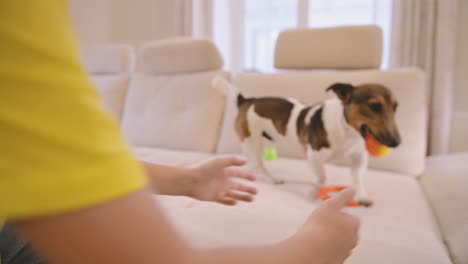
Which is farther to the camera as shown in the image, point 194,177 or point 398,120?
point 398,120

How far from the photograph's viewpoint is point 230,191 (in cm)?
65

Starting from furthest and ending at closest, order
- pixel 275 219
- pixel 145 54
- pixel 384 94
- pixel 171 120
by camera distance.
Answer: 1. pixel 145 54
2. pixel 171 120
3. pixel 384 94
4. pixel 275 219

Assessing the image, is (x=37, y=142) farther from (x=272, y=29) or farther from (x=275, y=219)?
(x=272, y=29)

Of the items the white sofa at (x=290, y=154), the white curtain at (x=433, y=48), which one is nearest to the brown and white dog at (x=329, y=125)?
the white sofa at (x=290, y=154)

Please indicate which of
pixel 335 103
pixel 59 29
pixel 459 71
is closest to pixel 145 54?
pixel 335 103

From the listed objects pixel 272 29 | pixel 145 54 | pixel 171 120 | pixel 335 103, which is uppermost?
pixel 272 29

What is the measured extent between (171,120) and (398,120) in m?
1.18

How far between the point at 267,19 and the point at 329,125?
2500 mm

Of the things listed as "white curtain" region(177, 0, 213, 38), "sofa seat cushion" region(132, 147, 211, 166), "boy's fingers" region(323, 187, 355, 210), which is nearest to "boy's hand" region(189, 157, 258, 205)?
"boy's fingers" region(323, 187, 355, 210)

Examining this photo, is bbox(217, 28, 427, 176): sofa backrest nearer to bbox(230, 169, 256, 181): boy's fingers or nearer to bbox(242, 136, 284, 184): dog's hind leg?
bbox(242, 136, 284, 184): dog's hind leg

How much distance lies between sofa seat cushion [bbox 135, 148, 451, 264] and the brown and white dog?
87 millimetres

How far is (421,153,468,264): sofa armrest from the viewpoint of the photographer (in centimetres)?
65

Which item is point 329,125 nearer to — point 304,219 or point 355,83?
point 304,219

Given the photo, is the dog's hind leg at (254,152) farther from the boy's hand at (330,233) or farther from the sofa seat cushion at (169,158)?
the boy's hand at (330,233)
